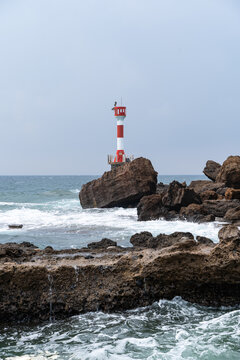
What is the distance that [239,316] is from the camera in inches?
197

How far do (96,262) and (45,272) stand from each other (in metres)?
0.77

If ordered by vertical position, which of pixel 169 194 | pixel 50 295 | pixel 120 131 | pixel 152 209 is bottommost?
pixel 50 295

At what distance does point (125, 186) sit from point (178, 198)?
5.51 meters

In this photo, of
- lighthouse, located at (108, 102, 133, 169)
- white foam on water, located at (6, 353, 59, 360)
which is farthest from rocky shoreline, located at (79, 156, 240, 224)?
white foam on water, located at (6, 353, 59, 360)

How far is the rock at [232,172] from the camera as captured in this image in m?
19.8

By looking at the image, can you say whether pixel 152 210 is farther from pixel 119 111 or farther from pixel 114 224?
pixel 119 111

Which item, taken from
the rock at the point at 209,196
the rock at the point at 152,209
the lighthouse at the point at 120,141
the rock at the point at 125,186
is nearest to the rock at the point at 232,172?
the rock at the point at 209,196

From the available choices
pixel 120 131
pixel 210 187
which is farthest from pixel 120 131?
pixel 210 187

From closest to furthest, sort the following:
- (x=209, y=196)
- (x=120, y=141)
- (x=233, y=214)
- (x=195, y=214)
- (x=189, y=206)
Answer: (x=233, y=214) → (x=195, y=214) → (x=189, y=206) → (x=209, y=196) → (x=120, y=141)

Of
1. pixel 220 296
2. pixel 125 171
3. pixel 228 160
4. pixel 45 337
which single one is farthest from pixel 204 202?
pixel 45 337

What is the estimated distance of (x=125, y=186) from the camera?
21.9 m

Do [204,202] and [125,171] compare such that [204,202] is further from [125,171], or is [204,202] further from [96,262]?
[96,262]

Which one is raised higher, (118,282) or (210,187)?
(210,187)

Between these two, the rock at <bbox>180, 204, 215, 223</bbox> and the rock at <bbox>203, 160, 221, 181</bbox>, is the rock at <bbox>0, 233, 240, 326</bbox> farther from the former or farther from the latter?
Result: the rock at <bbox>203, 160, 221, 181</bbox>
